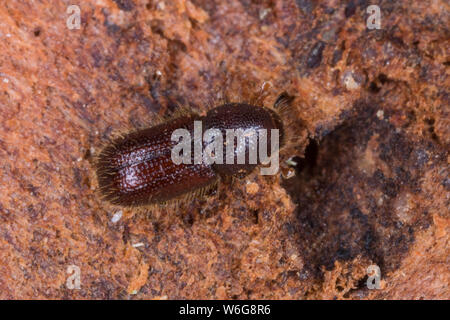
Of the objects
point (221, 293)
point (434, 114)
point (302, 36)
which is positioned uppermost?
point (302, 36)

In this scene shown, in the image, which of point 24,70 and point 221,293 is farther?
point 221,293

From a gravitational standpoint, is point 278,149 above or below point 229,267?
above

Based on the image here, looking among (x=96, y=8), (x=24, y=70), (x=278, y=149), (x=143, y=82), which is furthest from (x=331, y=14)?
(x=24, y=70)

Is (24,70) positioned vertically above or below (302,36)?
below

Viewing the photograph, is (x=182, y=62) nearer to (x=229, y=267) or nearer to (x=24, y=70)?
(x=24, y=70)

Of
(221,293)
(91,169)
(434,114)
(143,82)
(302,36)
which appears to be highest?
(302,36)

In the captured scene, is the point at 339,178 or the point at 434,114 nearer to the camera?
the point at 434,114

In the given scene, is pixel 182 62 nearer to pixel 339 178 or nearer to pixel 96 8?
pixel 96 8

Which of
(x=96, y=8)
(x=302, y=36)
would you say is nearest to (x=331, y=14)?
(x=302, y=36)
